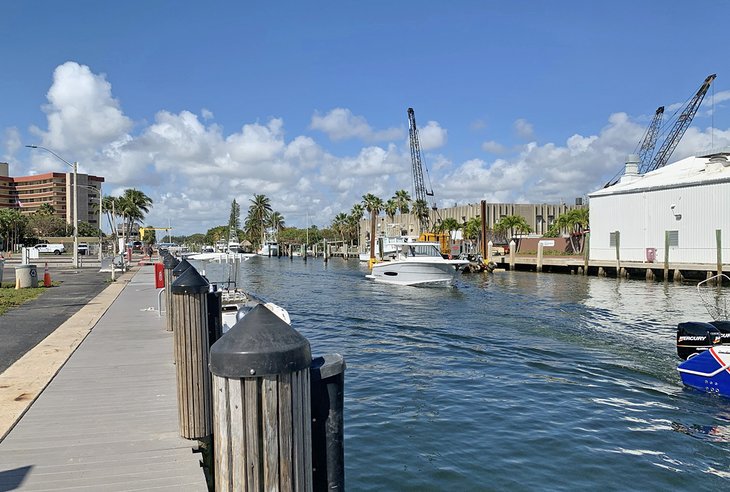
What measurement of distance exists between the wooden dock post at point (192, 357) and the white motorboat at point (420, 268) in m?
35.2

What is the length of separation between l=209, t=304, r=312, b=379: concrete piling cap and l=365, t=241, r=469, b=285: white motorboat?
126 ft

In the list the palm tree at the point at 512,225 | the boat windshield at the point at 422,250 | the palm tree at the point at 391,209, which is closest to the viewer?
the boat windshield at the point at 422,250

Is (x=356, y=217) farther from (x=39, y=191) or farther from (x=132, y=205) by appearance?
(x=39, y=191)

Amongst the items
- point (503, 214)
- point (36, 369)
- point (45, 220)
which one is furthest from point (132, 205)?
point (36, 369)

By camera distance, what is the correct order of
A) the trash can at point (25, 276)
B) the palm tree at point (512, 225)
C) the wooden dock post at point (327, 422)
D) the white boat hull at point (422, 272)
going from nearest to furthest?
the wooden dock post at point (327, 422) → the trash can at point (25, 276) → the white boat hull at point (422, 272) → the palm tree at point (512, 225)

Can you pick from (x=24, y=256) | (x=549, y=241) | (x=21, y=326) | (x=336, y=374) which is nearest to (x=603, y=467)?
(x=336, y=374)

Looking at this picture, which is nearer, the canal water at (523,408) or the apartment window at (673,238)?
the canal water at (523,408)

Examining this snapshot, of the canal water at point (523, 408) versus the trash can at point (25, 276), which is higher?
the trash can at point (25, 276)

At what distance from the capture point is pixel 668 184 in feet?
165

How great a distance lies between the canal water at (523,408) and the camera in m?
7.48

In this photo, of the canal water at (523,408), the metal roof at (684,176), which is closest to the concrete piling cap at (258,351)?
the canal water at (523,408)

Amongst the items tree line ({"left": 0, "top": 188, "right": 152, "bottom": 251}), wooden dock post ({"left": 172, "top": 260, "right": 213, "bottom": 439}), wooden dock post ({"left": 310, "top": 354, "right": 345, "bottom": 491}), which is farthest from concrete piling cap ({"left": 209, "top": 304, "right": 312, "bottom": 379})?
tree line ({"left": 0, "top": 188, "right": 152, "bottom": 251})

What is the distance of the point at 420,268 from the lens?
137 feet

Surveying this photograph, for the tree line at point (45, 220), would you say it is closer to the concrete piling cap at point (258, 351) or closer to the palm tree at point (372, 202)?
the palm tree at point (372, 202)
